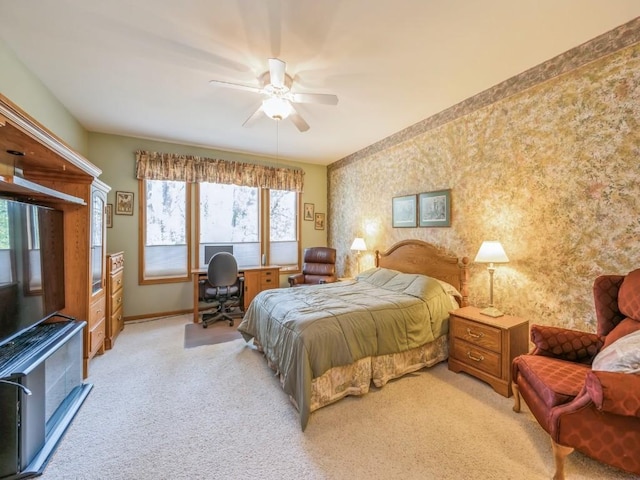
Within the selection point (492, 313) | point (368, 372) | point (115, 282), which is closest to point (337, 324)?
point (368, 372)

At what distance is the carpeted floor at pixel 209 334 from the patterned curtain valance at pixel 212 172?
7.96 feet

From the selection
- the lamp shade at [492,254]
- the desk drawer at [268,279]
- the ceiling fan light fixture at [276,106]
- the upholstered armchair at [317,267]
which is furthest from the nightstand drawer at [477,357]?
the desk drawer at [268,279]

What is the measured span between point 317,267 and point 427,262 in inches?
83.4

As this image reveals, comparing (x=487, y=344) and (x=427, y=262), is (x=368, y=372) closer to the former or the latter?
(x=487, y=344)

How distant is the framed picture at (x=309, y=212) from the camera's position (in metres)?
5.77

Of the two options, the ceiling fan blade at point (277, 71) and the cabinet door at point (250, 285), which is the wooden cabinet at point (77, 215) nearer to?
the ceiling fan blade at point (277, 71)

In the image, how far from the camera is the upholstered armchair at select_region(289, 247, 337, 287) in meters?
4.94

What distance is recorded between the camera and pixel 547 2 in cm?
179

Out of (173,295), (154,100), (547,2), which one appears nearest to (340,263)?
(173,295)

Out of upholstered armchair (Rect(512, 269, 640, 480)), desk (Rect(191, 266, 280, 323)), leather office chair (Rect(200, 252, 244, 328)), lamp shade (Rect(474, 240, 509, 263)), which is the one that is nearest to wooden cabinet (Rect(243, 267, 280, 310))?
desk (Rect(191, 266, 280, 323))

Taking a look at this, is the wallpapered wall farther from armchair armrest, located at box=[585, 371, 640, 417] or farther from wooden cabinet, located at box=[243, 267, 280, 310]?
wooden cabinet, located at box=[243, 267, 280, 310]

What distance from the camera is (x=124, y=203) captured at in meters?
4.26

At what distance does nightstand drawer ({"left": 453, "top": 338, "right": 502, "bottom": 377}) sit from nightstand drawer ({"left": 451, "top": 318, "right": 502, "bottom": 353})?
47mm

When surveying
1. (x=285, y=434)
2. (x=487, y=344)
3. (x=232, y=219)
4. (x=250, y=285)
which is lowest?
(x=285, y=434)
